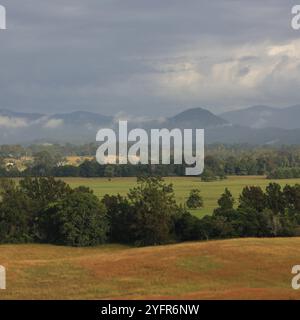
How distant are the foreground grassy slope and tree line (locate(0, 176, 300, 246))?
1069cm

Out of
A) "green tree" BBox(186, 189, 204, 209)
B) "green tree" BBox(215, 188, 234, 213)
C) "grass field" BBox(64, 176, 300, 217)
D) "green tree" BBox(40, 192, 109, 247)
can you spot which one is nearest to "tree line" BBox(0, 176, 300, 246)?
"green tree" BBox(40, 192, 109, 247)

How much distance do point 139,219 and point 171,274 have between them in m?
28.8

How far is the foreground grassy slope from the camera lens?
42.4 meters

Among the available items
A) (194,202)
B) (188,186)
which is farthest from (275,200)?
(188,186)

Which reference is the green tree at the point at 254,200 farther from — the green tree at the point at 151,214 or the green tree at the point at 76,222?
the green tree at the point at 76,222

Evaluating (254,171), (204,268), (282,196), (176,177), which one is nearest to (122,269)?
(204,268)

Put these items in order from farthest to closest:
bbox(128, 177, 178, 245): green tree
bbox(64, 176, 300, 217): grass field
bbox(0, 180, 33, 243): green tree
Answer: bbox(64, 176, 300, 217): grass field
bbox(0, 180, 33, 243): green tree
bbox(128, 177, 178, 245): green tree

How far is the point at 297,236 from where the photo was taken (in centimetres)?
7738

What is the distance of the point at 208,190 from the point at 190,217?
5672 centimetres

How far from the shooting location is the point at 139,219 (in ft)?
260

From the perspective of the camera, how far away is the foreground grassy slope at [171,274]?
1671 inches

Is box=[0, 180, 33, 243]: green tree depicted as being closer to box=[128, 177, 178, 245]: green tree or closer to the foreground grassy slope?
the foreground grassy slope
